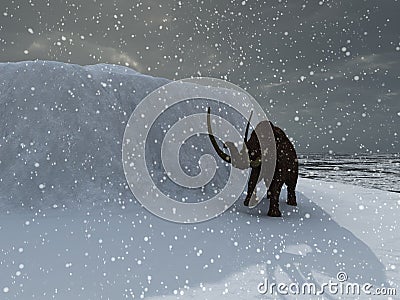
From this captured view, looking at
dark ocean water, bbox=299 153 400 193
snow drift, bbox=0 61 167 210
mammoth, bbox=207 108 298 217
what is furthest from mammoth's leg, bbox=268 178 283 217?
dark ocean water, bbox=299 153 400 193

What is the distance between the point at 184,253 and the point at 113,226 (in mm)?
1573

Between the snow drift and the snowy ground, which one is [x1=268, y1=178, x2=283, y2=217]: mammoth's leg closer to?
the snowy ground

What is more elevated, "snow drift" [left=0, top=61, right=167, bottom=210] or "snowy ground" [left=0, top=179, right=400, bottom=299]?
"snow drift" [left=0, top=61, right=167, bottom=210]

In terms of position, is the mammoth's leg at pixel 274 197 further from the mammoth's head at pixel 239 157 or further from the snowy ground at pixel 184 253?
the mammoth's head at pixel 239 157

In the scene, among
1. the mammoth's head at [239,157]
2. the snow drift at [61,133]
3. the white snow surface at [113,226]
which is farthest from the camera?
the snow drift at [61,133]

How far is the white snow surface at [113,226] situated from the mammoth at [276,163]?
0.39 meters

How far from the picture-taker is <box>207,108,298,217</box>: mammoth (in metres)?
5.91

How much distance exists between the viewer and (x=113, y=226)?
17.0ft

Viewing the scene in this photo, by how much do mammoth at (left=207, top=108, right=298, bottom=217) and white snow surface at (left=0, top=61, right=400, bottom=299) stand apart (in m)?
0.39

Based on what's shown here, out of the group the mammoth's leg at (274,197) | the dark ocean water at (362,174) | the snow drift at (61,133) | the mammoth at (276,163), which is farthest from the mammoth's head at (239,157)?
the dark ocean water at (362,174)

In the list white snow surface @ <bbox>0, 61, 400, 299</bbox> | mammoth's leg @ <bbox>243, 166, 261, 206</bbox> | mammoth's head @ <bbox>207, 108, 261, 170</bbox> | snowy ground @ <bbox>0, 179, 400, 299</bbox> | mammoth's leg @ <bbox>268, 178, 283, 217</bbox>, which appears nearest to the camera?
snowy ground @ <bbox>0, 179, 400, 299</bbox>

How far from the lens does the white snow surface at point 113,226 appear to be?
11.0 feet

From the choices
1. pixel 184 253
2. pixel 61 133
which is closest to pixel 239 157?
pixel 184 253

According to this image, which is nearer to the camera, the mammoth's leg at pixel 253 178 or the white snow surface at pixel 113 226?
the white snow surface at pixel 113 226
